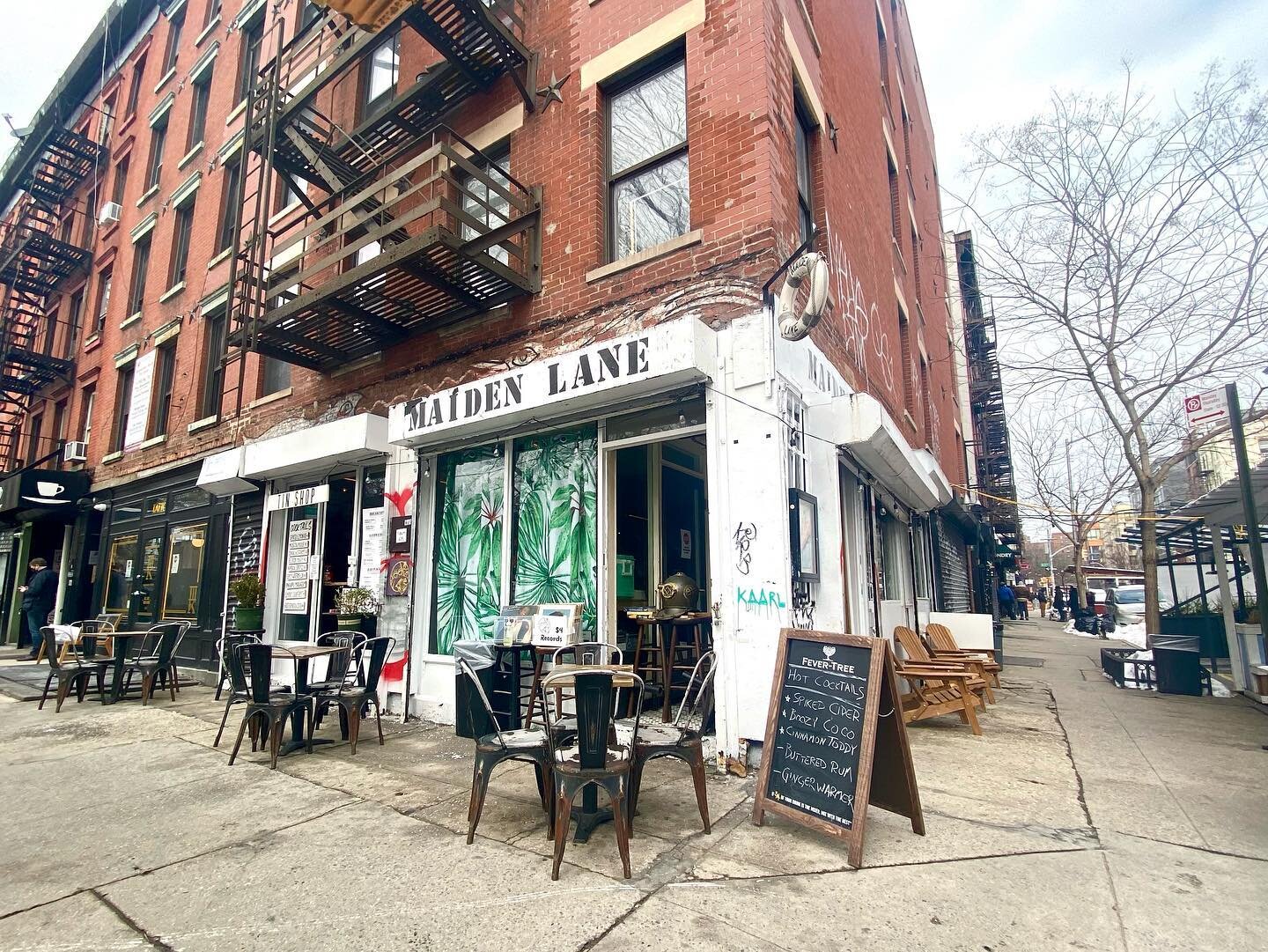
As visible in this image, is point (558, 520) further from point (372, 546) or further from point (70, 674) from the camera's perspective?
point (70, 674)

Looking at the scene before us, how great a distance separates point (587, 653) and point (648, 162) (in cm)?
518

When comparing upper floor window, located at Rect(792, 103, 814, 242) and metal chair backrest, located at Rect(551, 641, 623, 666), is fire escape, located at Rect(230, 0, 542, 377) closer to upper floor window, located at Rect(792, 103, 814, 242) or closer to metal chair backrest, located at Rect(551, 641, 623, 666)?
upper floor window, located at Rect(792, 103, 814, 242)

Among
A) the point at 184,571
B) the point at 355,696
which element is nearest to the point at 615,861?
the point at 355,696

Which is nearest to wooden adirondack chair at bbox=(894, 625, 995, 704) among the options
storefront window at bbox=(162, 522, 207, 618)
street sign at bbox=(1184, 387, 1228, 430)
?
street sign at bbox=(1184, 387, 1228, 430)

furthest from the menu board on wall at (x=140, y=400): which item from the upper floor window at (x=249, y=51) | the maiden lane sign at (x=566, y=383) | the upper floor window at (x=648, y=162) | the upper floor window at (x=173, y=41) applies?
the upper floor window at (x=648, y=162)

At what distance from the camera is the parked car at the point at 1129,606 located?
25.2 metres

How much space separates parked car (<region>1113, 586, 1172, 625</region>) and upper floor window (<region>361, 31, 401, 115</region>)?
28.3 metres

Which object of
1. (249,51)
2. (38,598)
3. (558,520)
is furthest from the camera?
(38,598)

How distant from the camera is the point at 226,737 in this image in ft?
22.4

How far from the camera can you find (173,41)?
55.4ft

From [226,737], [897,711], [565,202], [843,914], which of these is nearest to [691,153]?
[565,202]

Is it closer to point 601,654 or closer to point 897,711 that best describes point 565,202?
point 601,654

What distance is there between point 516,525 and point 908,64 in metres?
18.5

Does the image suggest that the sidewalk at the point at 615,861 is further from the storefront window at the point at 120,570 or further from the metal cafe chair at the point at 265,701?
the storefront window at the point at 120,570
